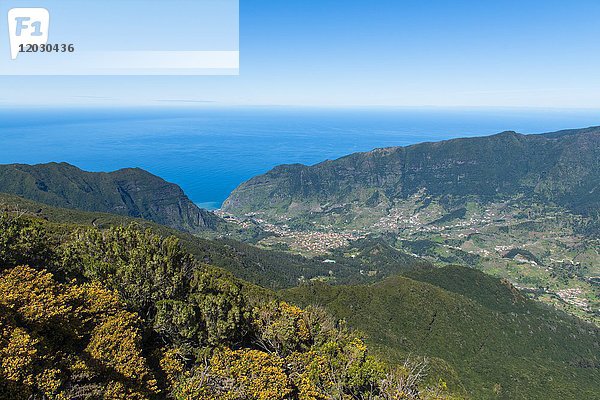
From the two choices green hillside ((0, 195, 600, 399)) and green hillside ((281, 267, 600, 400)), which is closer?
green hillside ((0, 195, 600, 399))

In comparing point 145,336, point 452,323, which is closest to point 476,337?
point 452,323

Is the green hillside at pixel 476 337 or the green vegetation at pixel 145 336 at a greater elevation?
the green vegetation at pixel 145 336

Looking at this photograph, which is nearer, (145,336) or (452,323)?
(145,336)

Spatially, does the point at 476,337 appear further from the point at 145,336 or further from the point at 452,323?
the point at 145,336

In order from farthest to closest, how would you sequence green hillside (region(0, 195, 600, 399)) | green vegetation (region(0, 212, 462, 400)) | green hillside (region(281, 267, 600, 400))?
green hillside (region(281, 267, 600, 400)) → green hillside (region(0, 195, 600, 399)) → green vegetation (region(0, 212, 462, 400))

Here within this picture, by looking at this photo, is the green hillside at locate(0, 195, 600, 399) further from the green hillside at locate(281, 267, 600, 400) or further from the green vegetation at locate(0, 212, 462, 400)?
the green vegetation at locate(0, 212, 462, 400)

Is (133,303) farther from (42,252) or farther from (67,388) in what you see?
(67,388)

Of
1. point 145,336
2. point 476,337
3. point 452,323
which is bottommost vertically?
point 476,337

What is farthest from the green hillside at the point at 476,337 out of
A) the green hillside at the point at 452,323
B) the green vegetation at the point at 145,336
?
the green vegetation at the point at 145,336

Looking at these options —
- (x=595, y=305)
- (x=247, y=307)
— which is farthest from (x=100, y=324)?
(x=595, y=305)

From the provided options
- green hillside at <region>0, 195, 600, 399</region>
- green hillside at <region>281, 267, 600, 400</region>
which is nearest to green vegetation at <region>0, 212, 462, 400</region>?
green hillside at <region>0, 195, 600, 399</region>

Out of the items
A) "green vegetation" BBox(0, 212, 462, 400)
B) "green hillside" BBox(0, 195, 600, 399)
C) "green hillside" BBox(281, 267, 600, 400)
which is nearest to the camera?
"green vegetation" BBox(0, 212, 462, 400)

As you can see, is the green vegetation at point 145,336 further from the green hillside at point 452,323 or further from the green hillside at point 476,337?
the green hillside at point 476,337
